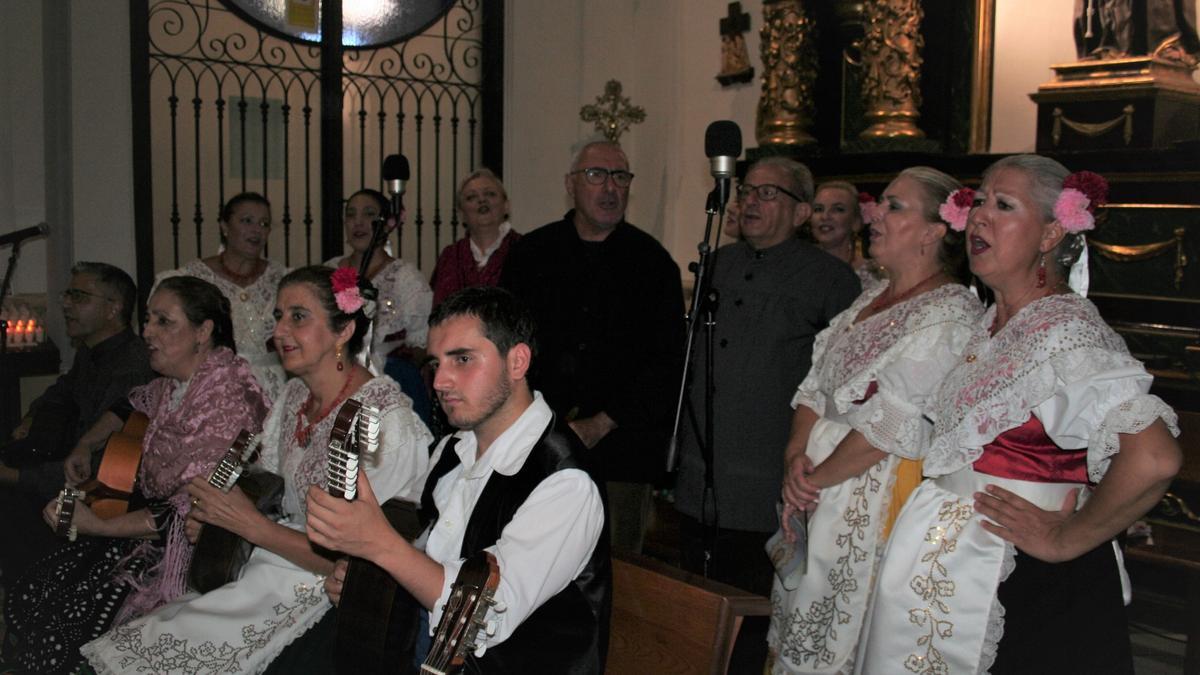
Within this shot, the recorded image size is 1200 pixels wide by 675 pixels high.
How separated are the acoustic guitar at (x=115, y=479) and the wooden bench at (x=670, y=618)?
1.68 metres

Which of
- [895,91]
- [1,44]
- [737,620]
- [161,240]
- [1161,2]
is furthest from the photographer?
[161,240]

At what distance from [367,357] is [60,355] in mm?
4139

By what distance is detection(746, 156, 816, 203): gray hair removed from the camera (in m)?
3.62

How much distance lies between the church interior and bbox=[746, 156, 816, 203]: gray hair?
25.3 inches

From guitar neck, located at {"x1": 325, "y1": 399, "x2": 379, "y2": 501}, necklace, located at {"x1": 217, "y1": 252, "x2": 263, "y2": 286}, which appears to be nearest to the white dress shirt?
guitar neck, located at {"x1": 325, "y1": 399, "x2": 379, "y2": 501}

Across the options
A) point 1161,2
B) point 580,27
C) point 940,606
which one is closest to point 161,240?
point 580,27

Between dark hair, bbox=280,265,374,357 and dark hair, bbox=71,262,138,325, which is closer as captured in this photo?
dark hair, bbox=280,265,374,357

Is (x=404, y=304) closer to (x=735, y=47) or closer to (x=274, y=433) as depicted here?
(x=274, y=433)

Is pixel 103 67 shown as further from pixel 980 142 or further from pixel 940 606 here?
pixel 940 606

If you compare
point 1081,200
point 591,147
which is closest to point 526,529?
point 1081,200

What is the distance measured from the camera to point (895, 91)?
545 centimetres

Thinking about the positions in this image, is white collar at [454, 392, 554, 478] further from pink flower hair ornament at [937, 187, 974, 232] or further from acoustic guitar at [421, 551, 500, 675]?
pink flower hair ornament at [937, 187, 974, 232]

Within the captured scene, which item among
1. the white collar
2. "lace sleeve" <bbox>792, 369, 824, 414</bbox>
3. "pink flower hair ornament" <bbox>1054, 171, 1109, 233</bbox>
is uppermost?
"pink flower hair ornament" <bbox>1054, 171, 1109, 233</bbox>

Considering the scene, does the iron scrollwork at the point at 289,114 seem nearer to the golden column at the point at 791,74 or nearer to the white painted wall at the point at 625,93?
the white painted wall at the point at 625,93
